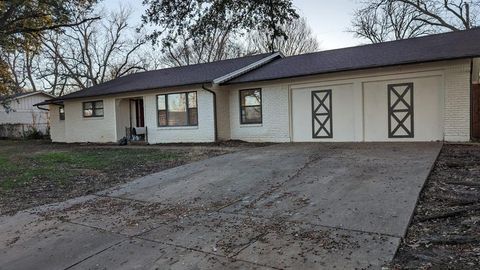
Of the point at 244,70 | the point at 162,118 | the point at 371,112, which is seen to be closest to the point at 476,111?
the point at 371,112

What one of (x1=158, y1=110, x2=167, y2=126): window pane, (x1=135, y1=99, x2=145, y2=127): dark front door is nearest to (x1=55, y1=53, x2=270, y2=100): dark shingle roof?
(x1=135, y1=99, x2=145, y2=127): dark front door

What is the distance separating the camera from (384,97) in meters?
12.4

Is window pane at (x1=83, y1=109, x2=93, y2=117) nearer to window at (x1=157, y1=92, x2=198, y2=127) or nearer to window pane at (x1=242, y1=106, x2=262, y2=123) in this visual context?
window at (x1=157, y1=92, x2=198, y2=127)

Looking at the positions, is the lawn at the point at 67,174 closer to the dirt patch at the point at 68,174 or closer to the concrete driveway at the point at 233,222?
the dirt patch at the point at 68,174

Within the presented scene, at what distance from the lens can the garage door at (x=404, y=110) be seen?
11656 mm

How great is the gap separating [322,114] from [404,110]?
276cm

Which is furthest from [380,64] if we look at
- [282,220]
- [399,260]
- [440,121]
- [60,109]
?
[60,109]

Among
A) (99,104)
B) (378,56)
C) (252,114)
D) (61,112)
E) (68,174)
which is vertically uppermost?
(378,56)

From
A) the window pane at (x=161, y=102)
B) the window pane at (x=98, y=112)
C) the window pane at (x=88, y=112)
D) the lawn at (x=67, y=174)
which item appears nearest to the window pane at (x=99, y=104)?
the window pane at (x=98, y=112)

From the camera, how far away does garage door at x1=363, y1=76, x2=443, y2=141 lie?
11656 millimetres

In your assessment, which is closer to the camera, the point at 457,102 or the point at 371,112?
the point at 457,102

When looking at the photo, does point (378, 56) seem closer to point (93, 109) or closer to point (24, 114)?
point (93, 109)

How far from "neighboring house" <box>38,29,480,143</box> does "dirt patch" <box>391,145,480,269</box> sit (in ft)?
16.9

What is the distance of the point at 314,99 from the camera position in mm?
13734
